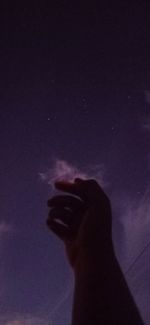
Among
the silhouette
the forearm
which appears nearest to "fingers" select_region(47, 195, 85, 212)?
the silhouette

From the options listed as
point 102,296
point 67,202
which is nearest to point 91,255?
point 102,296

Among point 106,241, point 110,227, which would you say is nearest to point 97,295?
point 106,241

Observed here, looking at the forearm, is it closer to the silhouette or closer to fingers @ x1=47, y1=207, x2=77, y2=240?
the silhouette

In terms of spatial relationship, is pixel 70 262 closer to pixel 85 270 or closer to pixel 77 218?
pixel 77 218

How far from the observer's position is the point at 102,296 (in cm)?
102

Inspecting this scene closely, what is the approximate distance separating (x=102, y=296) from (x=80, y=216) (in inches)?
20.1

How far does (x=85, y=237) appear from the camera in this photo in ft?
4.29

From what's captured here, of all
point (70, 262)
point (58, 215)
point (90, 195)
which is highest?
point (90, 195)

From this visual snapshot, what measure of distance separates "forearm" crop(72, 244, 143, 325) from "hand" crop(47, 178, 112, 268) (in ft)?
0.36

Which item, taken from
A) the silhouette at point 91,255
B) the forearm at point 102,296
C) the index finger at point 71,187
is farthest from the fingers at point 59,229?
the forearm at point 102,296

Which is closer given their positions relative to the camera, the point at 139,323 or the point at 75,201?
the point at 139,323

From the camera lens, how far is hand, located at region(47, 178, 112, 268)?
130 centimetres

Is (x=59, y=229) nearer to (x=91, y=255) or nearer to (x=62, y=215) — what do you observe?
(x=62, y=215)

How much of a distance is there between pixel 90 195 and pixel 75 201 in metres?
0.08
